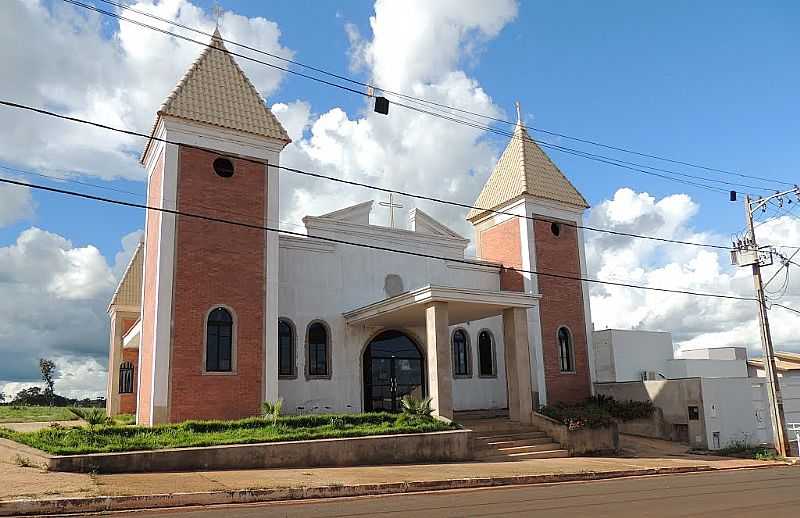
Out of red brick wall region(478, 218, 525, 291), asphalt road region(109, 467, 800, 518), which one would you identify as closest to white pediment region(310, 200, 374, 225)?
red brick wall region(478, 218, 525, 291)

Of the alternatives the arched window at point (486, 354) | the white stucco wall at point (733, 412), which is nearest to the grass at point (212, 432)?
the arched window at point (486, 354)

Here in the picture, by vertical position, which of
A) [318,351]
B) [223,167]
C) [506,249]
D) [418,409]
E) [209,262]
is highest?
[223,167]

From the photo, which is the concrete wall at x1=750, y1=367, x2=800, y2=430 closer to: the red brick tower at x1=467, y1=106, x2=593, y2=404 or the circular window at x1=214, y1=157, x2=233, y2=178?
the red brick tower at x1=467, y1=106, x2=593, y2=404

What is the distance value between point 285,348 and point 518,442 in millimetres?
7695

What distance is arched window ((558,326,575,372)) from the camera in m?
26.2

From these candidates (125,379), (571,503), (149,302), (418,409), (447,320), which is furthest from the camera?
(125,379)

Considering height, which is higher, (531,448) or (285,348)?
(285,348)

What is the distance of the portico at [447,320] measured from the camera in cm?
1928

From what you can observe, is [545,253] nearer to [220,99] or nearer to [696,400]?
[696,400]

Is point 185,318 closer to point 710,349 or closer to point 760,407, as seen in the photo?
point 760,407

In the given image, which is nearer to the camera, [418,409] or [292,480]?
[292,480]

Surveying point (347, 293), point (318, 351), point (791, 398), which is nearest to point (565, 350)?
point (347, 293)

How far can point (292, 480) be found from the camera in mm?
12836

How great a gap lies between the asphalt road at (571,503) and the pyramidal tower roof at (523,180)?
14.5 metres
